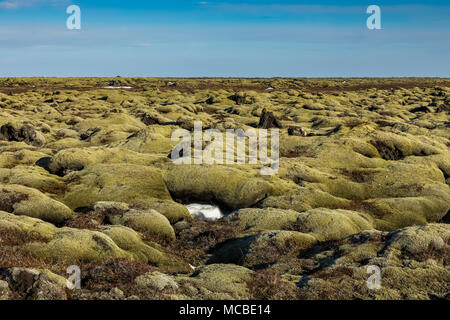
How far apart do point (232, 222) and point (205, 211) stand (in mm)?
4516

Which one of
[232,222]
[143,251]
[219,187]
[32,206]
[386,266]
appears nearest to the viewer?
[386,266]

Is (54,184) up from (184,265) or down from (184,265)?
up

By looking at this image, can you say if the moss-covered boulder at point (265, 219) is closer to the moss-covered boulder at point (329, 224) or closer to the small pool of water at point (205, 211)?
the moss-covered boulder at point (329, 224)

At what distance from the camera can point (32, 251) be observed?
19.7 metres

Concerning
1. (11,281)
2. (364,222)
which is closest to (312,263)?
(364,222)

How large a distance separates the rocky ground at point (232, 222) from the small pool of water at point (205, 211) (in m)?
0.65

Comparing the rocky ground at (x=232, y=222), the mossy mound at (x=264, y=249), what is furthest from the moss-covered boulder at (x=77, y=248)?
the mossy mound at (x=264, y=249)

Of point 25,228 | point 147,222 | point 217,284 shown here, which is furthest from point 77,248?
point 217,284

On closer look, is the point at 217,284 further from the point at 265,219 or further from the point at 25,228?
the point at 265,219

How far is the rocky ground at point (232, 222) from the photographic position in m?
16.8

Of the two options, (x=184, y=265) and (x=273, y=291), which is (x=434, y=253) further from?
(x=184, y=265)

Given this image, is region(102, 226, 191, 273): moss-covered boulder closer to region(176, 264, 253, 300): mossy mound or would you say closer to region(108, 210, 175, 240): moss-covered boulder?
region(108, 210, 175, 240): moss-covered boulder

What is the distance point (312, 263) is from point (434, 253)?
5.59 metres

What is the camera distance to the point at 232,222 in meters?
29.9
